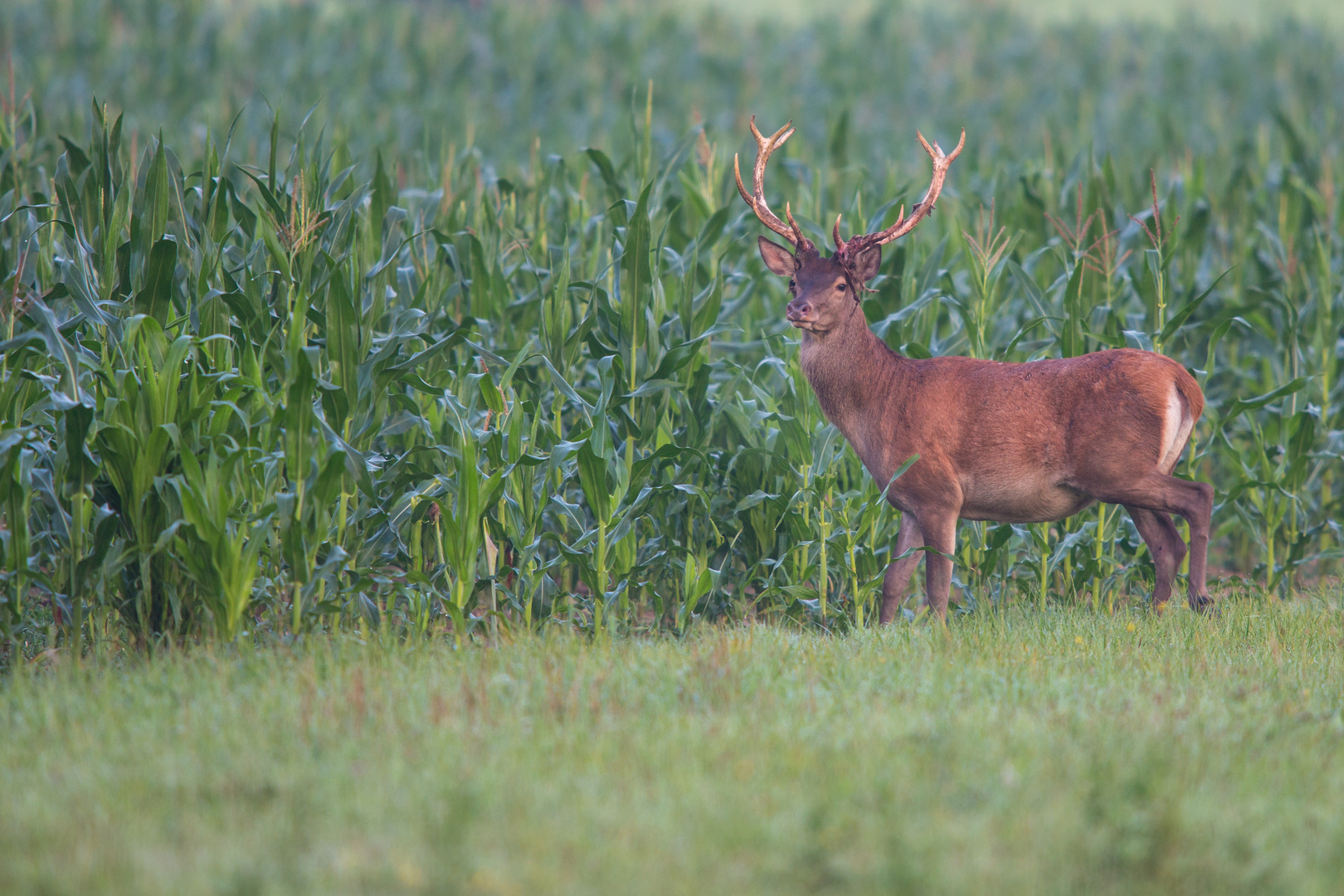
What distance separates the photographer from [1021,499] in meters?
5.91

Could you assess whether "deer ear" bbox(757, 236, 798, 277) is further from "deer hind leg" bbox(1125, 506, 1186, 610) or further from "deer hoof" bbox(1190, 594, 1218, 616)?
"deer hoof" bbox(1190, 594, 1218, 616)

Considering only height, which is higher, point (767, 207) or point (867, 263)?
point (767, 207)

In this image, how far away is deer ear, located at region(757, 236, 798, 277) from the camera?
616 centimetres

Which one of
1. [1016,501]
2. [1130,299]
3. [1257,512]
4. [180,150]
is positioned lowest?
[1257,512]

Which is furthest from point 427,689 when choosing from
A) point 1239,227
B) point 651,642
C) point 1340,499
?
point 1239,227

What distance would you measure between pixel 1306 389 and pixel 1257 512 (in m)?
1.03

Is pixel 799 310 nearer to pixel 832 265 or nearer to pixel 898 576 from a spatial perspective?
pixel 832 265

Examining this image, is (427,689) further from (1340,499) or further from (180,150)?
(180,150)

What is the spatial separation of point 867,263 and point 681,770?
3.08 metres

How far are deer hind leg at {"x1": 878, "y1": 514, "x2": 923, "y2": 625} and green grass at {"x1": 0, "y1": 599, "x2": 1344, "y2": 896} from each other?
0.69 m

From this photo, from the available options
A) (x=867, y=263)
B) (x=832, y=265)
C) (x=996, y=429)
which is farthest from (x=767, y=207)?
(x=996, y=429)

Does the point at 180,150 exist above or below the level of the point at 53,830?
above

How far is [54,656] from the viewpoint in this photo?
5242 millimetres

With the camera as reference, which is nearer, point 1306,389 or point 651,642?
point 651,642
